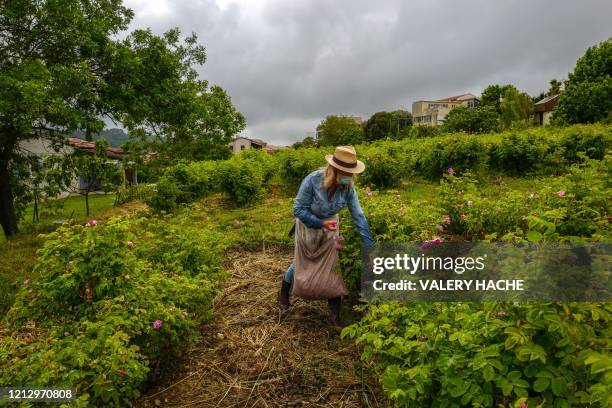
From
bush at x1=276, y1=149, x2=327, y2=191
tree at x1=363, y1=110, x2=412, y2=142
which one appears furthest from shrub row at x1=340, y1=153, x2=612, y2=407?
tree at x1=363, y1=110, x2=412, y2=142

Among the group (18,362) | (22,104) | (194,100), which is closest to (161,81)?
(194,100)

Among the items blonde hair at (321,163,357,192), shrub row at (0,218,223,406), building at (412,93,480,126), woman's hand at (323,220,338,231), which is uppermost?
building at (412,93,480,126)

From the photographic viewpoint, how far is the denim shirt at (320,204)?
3762mm

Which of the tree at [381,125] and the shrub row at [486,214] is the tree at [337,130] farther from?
the shrub row at [486,214]

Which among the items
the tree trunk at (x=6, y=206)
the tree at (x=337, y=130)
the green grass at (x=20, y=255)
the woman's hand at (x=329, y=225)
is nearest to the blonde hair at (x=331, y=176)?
the woman's hand at (x=329, y=225)

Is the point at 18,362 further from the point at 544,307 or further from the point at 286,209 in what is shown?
the point at 286,209

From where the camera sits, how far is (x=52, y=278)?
10.1 ft

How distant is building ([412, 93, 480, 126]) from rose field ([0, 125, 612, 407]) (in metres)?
84.1

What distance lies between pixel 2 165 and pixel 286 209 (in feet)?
21.8

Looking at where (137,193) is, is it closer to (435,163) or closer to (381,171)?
(381,171)

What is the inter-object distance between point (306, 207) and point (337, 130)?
190ft

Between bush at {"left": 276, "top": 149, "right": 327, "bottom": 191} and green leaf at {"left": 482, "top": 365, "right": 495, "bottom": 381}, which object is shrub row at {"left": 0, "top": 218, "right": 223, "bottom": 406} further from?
bush at {"left": 276, "top": 149, "right": 327, "bottom": 191}

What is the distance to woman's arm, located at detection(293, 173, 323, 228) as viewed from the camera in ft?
12.4

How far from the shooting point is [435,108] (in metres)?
87.9
